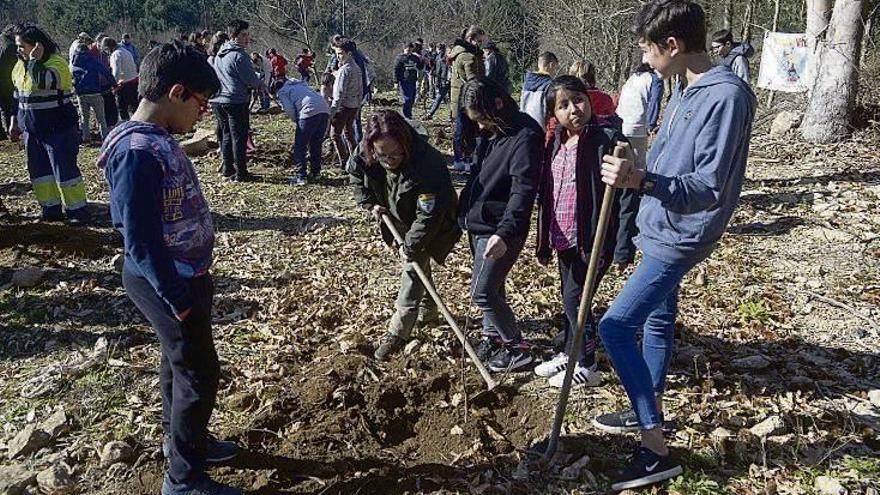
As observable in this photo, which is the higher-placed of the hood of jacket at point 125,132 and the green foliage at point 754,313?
the hood of jacket at point 125,132

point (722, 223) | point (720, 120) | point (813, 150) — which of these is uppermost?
point (720, 120)

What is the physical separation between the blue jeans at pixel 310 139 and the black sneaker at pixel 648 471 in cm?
727

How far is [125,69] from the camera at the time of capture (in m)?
13.3

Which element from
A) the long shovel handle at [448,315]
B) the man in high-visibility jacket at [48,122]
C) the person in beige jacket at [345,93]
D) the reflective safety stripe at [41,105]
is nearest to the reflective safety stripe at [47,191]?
the man in high-visibility jacket at [48,122]

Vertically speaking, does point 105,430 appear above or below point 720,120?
below

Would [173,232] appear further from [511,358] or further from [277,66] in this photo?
[277,66]

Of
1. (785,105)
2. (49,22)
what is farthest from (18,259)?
(49,22)

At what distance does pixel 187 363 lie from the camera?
9.61 ft

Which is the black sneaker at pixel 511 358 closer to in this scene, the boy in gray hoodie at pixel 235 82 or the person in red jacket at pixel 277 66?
the boy in gray hoodie at pixel 235 82

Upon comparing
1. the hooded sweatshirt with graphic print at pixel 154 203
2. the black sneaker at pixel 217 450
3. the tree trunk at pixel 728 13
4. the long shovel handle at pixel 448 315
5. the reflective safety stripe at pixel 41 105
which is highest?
the tree trunk at pixel 728 13

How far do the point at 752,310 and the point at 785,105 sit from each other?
8.82 m

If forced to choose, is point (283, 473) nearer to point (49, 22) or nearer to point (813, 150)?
point (813, 150)

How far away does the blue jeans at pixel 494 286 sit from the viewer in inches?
162

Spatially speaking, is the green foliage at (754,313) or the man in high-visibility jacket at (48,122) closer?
the green foliage at (754,313)
